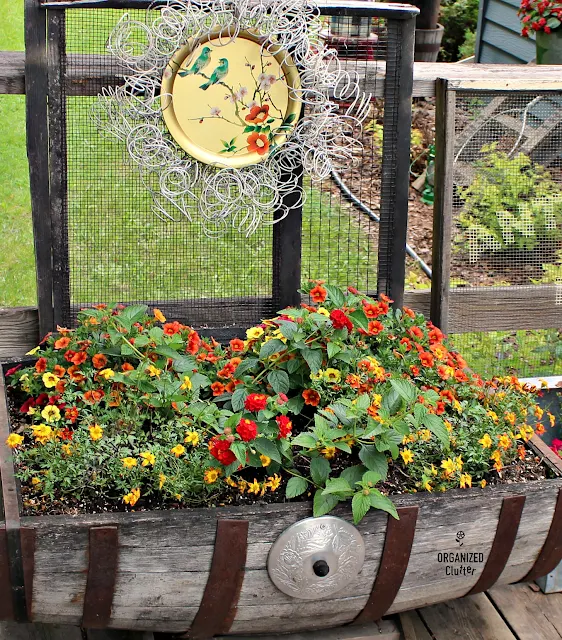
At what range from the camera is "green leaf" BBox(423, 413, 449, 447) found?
6.76ft

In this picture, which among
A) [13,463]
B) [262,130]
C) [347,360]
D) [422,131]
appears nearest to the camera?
[13,463]

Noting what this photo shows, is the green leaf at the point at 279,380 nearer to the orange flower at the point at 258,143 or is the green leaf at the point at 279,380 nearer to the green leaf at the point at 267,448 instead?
the green leaf at the point at 267,448

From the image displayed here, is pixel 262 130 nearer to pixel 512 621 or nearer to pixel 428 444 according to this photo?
pixel 428 444

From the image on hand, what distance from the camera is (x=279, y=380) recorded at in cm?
228

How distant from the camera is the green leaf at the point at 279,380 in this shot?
7.45ft

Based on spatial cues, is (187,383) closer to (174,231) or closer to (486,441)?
(174,231)

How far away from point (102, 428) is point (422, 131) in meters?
3.70

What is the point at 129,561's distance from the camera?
1927mm

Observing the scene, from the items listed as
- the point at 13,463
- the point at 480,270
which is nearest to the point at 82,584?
the point at 13,463

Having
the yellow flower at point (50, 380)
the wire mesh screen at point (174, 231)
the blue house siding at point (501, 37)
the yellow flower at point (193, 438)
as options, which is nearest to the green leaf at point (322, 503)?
the yellow flower at point (193, 438)

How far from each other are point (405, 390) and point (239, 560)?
0.57m

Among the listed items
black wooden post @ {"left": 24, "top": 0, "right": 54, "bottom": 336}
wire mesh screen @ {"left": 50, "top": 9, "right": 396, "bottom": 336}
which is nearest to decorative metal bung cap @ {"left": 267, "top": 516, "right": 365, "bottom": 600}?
wire mesh screen @ {"left": 50, "top": 9, "right": 396, "bottom": 336}

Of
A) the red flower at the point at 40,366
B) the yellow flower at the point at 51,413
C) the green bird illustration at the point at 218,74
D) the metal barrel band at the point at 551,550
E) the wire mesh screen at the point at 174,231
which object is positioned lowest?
the metal barrel band at the point at 551,550

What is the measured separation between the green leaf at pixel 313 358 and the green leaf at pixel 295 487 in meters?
0.33
